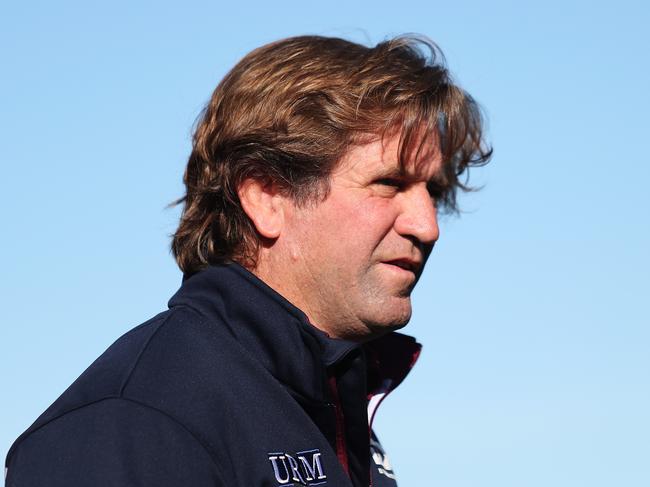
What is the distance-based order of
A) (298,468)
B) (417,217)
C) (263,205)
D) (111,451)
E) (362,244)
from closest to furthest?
(111,451)
(298,468)
(362,244)
(417,217)
(263,205)

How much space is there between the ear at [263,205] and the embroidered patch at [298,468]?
97 centimetres

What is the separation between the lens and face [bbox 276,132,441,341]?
4.39 m

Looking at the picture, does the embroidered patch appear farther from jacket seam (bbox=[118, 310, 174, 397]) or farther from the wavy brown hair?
the wavy brown hair

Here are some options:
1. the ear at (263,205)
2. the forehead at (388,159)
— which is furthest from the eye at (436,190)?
the ear at (263,205)

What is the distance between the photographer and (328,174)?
14.9 feet

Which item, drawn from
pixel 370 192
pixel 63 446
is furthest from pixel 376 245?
pixel 63 446

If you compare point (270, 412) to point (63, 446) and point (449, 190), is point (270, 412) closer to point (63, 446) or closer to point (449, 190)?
point (63, 446)

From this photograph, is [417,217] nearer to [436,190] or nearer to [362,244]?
[362,244]

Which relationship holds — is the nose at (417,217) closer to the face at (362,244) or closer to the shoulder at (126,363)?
the face at (362,244)

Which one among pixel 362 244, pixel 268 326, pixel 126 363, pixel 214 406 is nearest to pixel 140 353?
pixel 126 363

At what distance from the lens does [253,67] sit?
4.80m

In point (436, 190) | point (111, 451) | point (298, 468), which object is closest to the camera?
point (111, 451)

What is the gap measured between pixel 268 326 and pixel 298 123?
99 cm

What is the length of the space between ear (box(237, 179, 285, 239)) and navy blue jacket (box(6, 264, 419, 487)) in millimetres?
310
